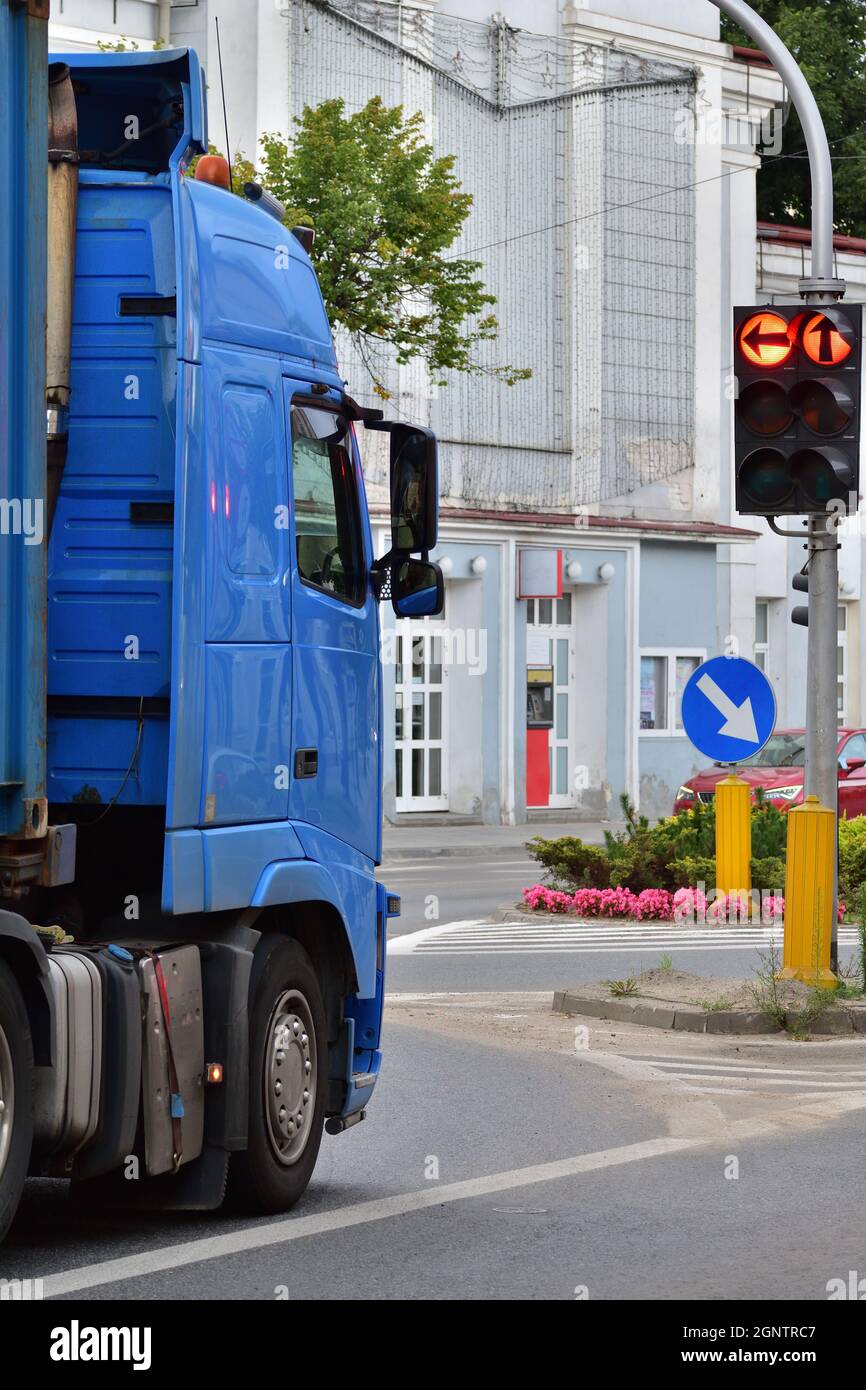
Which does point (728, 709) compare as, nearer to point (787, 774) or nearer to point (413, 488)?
point (413, 488)

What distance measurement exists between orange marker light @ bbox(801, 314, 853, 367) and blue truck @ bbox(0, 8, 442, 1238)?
192 inches

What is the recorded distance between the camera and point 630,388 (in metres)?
36.4

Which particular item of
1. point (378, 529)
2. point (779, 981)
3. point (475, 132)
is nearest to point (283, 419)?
point (779, 981)

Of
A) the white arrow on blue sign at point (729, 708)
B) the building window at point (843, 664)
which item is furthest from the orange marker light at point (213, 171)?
the building window at point (843, 664)

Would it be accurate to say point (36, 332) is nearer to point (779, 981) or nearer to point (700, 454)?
point (779, 981)

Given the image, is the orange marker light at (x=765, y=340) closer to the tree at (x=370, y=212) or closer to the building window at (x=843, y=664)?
the tree at (x=370, y=212)

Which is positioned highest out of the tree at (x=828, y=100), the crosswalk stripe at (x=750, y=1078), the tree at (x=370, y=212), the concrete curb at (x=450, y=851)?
the tree at (x=828, y=100)

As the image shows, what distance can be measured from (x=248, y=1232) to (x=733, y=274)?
32.6 m

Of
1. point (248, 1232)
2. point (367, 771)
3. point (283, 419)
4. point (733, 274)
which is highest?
point (733, 274)

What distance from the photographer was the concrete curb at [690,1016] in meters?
11.6

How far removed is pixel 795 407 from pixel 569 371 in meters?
23.7

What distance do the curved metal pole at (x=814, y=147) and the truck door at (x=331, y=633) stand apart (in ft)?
17.5
